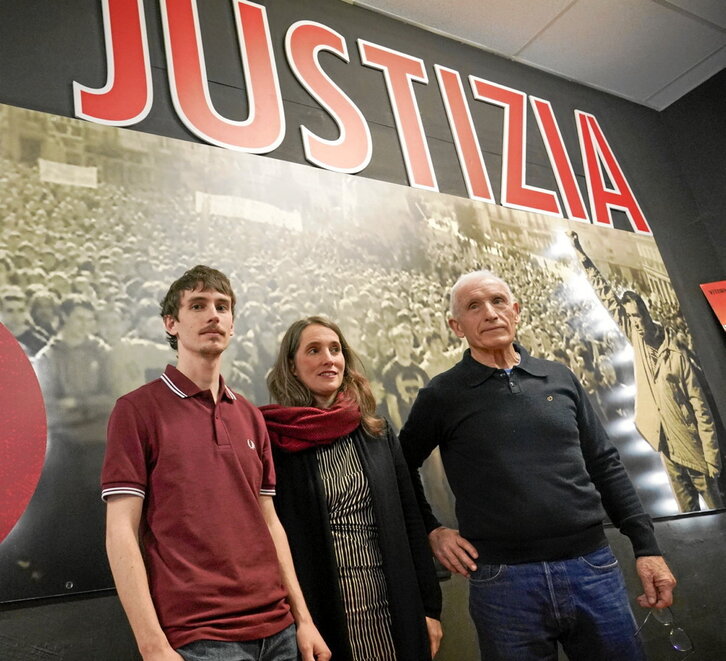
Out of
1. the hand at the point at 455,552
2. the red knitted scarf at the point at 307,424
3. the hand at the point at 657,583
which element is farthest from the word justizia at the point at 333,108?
the hand at the point at 657,583

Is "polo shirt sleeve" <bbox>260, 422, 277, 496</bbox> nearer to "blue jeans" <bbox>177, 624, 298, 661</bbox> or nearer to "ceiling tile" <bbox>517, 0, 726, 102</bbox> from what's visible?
"blue jeans" <bbox>177, 624, 298, 661</bbox>

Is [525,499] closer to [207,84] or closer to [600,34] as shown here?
[207,84]

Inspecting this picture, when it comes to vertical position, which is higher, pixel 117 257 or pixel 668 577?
pixel 117 257

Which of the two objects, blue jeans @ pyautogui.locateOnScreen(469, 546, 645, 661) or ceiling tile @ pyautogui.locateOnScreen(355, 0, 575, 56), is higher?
ceiling tile @ pyautogui.locateOnScreen(355, 0, 575, 56)

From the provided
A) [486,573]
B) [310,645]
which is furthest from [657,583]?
[310,645]

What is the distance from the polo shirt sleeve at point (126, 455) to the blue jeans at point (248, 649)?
0.99ft

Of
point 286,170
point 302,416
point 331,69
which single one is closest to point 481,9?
point 331,69

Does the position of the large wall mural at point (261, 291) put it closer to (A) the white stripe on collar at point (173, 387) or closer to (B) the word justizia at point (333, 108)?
(B) the word justizia at point (333, 108)

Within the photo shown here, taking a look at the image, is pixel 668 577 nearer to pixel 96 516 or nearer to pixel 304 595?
pixel 304 595

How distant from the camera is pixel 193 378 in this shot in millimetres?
1405

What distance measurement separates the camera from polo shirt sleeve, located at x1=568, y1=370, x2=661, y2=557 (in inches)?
67.0

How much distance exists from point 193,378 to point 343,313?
815 millimetres

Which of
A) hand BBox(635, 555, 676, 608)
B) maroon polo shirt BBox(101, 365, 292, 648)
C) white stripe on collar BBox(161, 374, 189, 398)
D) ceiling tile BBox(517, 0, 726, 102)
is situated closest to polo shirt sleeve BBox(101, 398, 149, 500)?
maroon polo shirt BBox(101, 365, 292, 648)

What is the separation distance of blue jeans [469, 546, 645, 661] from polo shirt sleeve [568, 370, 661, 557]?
0.90 ft
